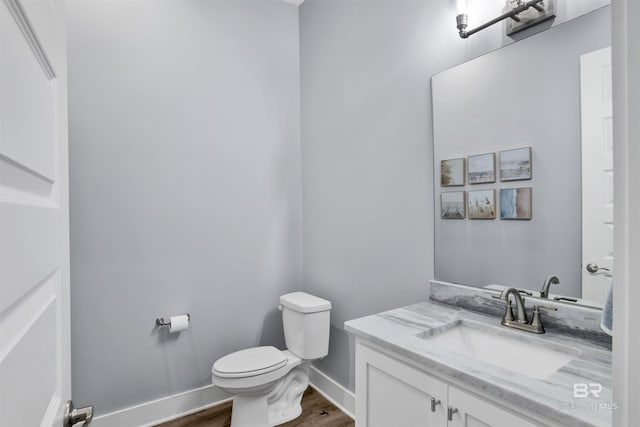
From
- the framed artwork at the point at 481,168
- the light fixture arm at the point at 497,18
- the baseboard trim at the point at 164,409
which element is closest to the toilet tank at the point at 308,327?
the baseboard trim at the point at 164,409

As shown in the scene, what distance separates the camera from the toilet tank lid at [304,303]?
2170 millimetres

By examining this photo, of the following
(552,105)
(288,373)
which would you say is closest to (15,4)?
(552,105)

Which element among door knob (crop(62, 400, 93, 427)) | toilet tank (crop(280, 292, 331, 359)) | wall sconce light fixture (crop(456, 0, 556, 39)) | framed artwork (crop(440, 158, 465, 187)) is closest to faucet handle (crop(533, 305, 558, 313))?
framed artwork (crop(440, 158, 465, 187))

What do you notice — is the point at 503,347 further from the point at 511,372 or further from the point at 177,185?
the point at 177,185

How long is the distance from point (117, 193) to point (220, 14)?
4.41ft

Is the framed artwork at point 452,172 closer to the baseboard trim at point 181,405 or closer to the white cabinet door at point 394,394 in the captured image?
the white cabinet door at point 394,394

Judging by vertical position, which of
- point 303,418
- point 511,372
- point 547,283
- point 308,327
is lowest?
point 303,418

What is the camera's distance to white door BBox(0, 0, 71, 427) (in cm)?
35

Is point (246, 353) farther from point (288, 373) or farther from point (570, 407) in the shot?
point (570, 407)

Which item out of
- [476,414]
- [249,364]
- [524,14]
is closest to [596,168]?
[524,14]

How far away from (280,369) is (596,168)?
1741 millimetres

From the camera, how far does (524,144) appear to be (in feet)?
4.42

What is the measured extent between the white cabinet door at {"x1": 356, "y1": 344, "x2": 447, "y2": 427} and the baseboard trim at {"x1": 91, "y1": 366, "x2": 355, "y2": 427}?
2.98 ft

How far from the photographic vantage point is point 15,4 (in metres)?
0.39
